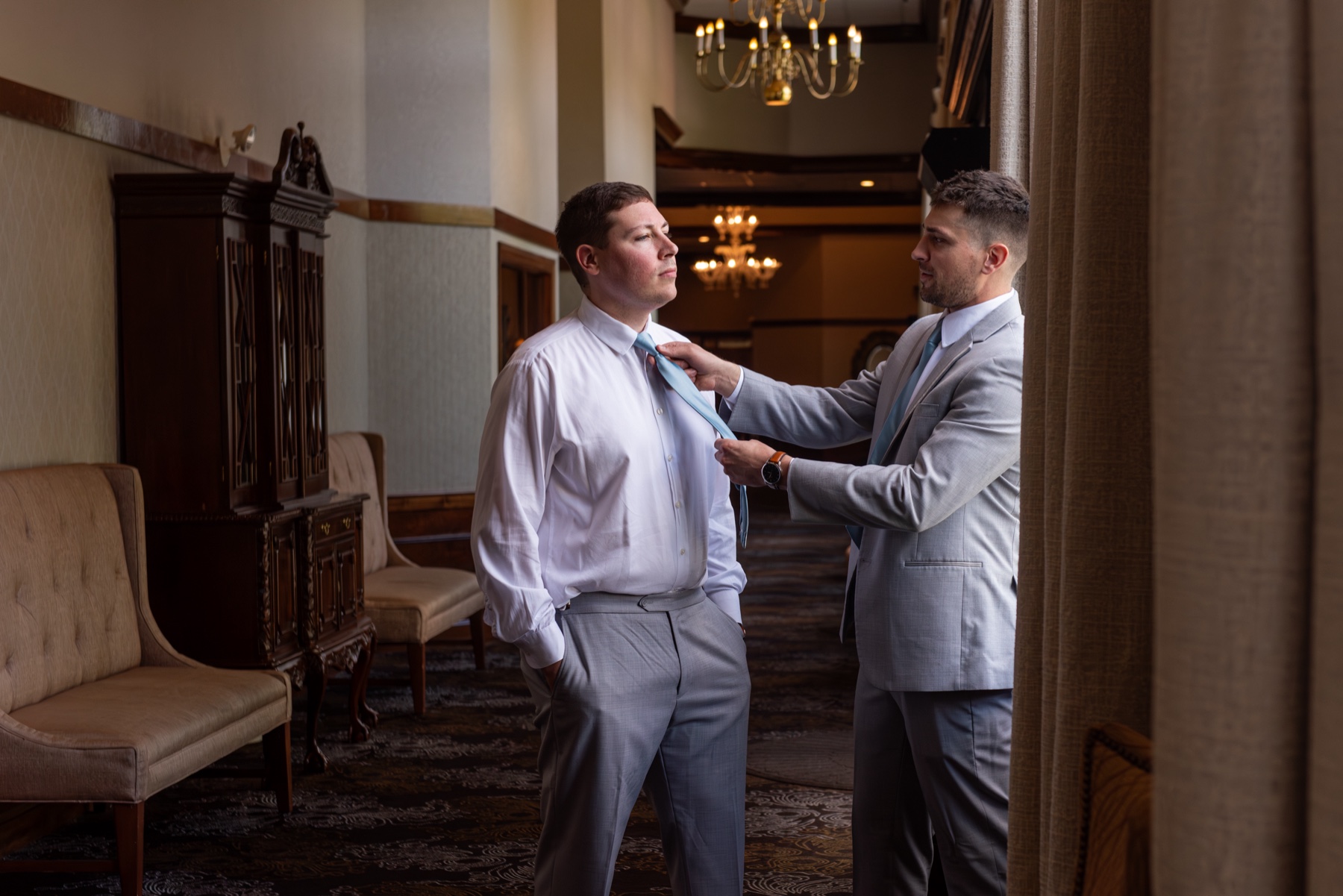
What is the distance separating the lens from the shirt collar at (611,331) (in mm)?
2584

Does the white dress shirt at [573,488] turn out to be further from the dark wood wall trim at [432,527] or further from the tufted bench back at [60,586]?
the dark wood wall trim at [432,527]

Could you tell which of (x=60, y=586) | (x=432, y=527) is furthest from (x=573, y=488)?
(x=432, y=527)

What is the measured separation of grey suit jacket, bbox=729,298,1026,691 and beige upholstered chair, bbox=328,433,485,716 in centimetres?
328

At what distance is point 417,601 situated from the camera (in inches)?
231

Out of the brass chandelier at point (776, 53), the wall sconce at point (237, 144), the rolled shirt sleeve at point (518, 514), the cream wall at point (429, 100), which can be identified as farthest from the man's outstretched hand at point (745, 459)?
the brass chandelier at point (776, 53)

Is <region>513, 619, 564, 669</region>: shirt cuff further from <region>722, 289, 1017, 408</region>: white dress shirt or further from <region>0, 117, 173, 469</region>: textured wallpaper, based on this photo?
<region>0, 117, 173, 469</region>: textured wallpaper

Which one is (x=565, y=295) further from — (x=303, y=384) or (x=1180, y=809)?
(x=1180, y=809)

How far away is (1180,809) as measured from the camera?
0.72 m

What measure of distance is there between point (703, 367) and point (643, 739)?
0.83 metres

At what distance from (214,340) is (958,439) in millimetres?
3261

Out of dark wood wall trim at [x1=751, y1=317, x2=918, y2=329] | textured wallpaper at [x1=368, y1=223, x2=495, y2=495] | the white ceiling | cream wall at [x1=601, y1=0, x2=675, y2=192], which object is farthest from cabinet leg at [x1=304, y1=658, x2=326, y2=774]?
dark wood wall trim at [x1=751, y1=317, x2=918, y2=329]

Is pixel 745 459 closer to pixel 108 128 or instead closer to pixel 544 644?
pixel 544 644

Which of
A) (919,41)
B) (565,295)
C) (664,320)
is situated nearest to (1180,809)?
(565,295)

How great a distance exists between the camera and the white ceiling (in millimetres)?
14688
